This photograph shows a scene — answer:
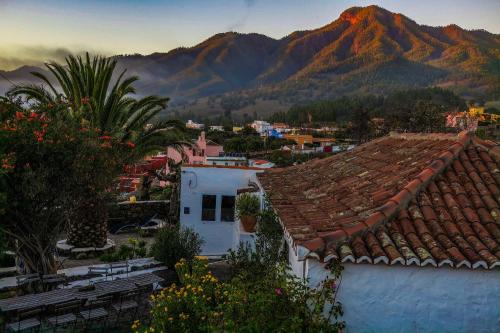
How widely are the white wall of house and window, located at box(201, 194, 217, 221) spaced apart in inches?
4.4

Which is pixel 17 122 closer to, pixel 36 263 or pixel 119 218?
pixel 36 263

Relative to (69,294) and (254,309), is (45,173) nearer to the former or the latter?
(69,294)

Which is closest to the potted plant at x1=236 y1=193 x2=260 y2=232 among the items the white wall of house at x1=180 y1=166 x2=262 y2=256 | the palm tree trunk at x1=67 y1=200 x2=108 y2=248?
the white wall of house at x1=180 y1=166 x2=262 y2=256

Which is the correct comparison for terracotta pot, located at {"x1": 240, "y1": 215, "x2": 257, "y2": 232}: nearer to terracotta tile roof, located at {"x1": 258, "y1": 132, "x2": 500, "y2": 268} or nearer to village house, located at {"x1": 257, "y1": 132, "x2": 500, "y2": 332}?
terracotta tile roof, located at {"x1": 258, "y1": 132, "x2": 500, "y2": 268}

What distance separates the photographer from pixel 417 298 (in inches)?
254

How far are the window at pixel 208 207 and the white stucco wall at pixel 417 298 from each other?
11.8m

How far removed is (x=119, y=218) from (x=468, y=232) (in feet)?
58.5

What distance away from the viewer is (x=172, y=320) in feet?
21.6

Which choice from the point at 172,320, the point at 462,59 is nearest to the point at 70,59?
the point at 172,320

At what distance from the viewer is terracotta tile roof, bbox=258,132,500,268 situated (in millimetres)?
6301

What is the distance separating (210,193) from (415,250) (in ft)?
40.3

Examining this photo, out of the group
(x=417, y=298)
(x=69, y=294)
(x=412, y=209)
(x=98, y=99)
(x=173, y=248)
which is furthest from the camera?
(x=98, y=99)

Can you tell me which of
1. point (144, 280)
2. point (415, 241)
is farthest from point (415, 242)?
point (144, 280)

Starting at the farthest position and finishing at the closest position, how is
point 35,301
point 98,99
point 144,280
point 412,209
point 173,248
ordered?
point 98,99 → point 173,248 → point 144,280 → point 35,301 → point 412,209
